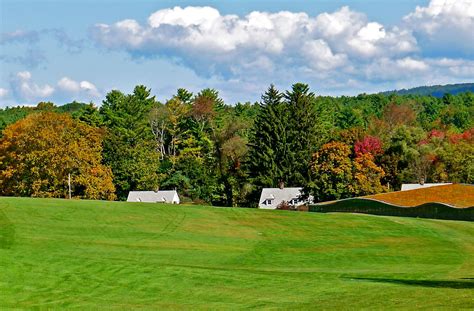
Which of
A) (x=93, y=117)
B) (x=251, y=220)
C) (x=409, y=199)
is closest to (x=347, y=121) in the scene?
(x=93, y=117)

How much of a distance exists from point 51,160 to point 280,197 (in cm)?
3350

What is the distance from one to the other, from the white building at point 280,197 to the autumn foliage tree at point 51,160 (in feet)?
75.5

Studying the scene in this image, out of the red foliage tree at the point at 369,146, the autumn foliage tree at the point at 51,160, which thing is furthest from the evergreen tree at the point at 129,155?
the red foliage tree at the point at 369,146

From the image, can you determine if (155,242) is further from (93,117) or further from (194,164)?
(93,117)

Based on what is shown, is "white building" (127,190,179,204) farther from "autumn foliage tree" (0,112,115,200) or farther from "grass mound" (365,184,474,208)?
"grass mound" (365,184,474,208)

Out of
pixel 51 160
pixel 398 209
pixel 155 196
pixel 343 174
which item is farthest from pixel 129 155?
pixel 398 209

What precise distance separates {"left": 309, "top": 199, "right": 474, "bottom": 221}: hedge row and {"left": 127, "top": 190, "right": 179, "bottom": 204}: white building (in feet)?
90.3

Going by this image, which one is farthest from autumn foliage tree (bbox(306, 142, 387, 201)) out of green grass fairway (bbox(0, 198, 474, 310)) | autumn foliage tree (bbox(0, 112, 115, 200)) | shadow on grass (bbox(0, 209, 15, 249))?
shadow on grass (bbox(0, 209, 15, 249))

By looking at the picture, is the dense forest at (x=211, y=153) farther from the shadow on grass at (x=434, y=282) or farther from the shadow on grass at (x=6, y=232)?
the shadow on grass at (x=434, y=282)

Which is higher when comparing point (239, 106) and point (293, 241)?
point (239, 106)

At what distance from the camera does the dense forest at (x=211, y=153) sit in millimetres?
93750

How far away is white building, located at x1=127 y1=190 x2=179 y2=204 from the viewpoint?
352 feet

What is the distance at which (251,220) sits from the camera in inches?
2172

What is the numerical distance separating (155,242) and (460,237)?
21.3 m
